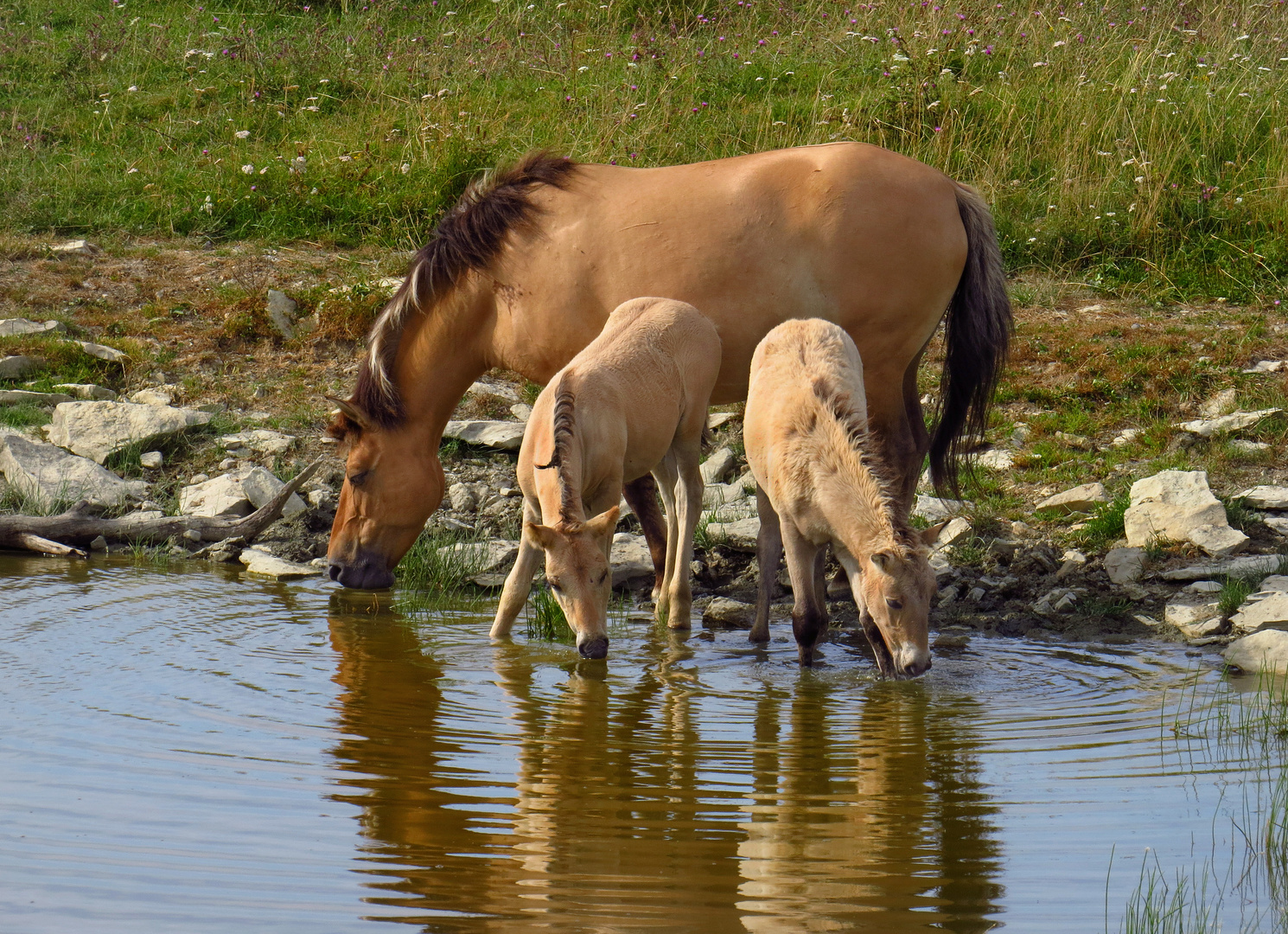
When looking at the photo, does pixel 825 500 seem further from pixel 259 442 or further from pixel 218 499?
pixel 259 442

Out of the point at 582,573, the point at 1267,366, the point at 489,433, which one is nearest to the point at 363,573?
the point at 489,433

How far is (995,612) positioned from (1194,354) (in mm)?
3220

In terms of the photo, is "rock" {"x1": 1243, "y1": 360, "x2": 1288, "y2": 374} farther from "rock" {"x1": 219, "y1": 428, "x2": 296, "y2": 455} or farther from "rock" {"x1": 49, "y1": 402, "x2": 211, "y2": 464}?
"rock" {"x1": 49, "y1": 402, "x2": 211, "y2": 464}

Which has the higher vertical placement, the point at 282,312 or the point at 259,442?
the point at 282,312

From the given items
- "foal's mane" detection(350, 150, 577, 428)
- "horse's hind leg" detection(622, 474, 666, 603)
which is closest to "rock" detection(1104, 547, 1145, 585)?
"horse's hind leg" detection(622, 474, 666, 603)

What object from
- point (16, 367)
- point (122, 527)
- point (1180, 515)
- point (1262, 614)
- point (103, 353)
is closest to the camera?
point (1262, 614)

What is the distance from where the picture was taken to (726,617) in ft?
22.3

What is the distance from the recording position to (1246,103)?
11297 mm

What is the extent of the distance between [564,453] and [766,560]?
122 centimetres

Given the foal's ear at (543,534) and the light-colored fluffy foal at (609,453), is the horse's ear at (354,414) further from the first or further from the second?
the foal's ear at (543,534)

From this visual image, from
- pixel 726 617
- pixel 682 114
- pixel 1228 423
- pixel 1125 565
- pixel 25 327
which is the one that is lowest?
pixel 726 617

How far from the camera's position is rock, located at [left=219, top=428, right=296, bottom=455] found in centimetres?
901

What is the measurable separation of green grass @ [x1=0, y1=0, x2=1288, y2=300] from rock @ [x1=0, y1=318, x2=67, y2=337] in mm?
1808

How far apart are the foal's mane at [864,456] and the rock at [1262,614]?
1.73m
